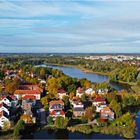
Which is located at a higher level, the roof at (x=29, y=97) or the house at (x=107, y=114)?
the roof at (x=29, y=97)

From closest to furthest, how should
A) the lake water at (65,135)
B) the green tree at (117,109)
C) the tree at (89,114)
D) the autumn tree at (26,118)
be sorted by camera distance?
1. the lake water at (65,135)
2. the autumn tree at (26,118)
3. the tree at (89,114)
4. the green tree at (117,109)

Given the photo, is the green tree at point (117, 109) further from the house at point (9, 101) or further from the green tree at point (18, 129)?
the house at point (9, 101)


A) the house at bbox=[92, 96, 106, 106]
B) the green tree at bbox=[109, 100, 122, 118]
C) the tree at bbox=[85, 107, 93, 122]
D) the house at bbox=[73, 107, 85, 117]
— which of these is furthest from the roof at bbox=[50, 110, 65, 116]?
the house at bbox=[92, 96, 106, 106]

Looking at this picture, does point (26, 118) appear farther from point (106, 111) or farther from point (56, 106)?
point (106, 111)

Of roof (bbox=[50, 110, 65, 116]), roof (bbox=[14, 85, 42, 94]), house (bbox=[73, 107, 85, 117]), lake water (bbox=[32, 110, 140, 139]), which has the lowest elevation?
lake water (bbox=[32, 110, 140, 139])

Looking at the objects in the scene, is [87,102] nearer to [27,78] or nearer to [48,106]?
[48,106]

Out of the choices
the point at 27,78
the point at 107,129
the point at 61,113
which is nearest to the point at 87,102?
the point at 61,113

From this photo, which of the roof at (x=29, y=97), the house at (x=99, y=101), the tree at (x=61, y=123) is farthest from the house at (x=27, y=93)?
the tree at (x=61, y=123)

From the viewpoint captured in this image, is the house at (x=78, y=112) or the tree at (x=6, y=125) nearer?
the tree at (x=6, y=125)

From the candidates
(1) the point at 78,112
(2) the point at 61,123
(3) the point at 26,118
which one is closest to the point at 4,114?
(3) the point at 26,118

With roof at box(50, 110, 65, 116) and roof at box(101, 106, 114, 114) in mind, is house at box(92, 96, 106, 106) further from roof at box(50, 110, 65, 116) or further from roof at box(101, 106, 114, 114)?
roof at box(50, 110, 65, 116)

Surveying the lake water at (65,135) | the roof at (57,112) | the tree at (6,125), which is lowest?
the lake water at (65,135)
